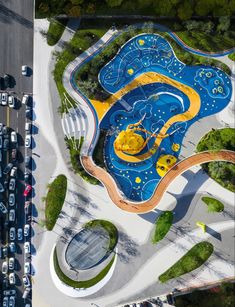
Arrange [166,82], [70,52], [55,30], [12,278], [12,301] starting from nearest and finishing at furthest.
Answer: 1. [12,301]
2. [12,278]
3. [55,30]
4. [70,52]
5. [166,82]

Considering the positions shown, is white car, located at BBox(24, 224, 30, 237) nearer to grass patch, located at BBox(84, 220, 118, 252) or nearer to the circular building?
the circular building

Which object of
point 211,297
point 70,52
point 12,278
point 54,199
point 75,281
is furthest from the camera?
point 70,52

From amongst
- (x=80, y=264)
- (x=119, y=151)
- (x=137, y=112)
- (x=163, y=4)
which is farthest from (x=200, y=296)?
(x=163, y=4)

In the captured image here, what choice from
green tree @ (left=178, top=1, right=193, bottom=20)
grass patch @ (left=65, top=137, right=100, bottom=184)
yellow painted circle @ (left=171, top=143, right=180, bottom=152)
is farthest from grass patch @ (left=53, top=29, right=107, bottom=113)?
yellow painted circle @ (left=171, top=143, right=180, bottom=152)

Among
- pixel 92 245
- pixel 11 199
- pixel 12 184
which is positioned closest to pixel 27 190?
pixel 12 184

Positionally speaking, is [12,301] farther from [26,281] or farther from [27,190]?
[27,190]

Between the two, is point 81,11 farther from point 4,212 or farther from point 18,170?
point 4,212

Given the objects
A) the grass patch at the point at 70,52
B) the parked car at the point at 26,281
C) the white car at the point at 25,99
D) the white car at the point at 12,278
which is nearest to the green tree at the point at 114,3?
the grass patch at the point at 70,52
